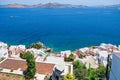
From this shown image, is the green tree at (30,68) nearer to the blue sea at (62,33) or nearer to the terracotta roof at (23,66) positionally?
the terracotta roof at (23,66)

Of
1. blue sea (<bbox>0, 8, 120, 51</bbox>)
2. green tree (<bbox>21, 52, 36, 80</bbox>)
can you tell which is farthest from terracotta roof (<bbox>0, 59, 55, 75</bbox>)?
blue sea (<bbox>0, 8, 120, 51</bbox>)

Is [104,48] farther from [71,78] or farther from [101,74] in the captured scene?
[71,78]

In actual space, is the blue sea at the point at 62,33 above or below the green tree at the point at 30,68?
below

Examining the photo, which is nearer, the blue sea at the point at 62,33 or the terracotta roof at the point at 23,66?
the terracotta roof at the point at 23,66

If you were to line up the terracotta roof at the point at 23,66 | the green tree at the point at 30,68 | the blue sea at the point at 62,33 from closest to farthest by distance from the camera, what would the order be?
the green tree at the point at 30,68
the terracotta roof at the point at 23,66
the blue sea at the point at 62,33

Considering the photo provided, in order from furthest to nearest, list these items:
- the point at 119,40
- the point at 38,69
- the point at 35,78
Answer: the point at 119,40 < the point at 38,69 < the point at 35,78

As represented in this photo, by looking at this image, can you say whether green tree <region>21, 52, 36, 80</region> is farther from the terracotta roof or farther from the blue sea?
the blue sea

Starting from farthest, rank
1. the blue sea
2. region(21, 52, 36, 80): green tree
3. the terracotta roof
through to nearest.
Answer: the blue sea, the terracotta roof, region(21, 52, 36, 80): green tree

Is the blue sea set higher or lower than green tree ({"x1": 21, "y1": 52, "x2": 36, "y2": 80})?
lower

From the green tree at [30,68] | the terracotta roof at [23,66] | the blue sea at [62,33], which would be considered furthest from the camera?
the blue sea at [62,33]

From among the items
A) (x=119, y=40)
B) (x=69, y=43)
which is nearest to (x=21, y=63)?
(x=69, y=43)

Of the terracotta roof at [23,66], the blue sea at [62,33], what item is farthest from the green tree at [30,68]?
the blue sea at [62,33]
